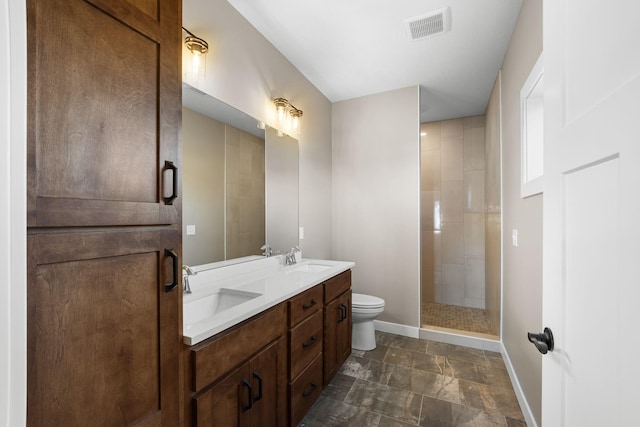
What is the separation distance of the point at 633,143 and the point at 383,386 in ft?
7.24

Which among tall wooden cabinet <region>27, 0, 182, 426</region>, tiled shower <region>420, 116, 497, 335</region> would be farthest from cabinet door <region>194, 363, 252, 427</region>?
tiled shower <region>420, 116, 497, 335</region>

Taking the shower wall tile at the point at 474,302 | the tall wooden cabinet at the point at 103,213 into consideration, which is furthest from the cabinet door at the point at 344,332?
the shower wall tile at the point at 474,302

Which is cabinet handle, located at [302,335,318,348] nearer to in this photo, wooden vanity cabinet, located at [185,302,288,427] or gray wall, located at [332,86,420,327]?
wooden vanity cabinet, located at [185,302,288,427]

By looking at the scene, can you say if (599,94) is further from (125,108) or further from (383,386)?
(383,386)

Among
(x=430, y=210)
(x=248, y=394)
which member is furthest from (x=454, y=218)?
(x=248, y=394)

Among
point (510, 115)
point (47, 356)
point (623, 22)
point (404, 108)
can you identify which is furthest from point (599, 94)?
point (404, 108)

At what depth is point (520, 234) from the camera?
198cm

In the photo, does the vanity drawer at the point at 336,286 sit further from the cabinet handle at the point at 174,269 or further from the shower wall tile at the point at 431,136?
the shower wall tile at the point at 431,136

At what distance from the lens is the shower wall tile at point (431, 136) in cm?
421

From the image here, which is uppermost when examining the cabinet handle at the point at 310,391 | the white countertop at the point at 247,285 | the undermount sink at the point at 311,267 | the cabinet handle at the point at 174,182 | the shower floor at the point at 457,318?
the cabinet handle at the point at 174,182

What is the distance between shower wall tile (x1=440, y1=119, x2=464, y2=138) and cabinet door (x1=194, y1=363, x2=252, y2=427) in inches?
160

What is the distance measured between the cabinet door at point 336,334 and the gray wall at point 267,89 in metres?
0.77

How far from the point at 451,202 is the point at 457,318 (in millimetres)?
1594

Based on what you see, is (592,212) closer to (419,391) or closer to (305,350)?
(305,350)
